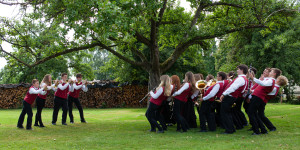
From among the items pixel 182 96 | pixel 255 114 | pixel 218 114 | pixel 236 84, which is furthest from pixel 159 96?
pixel 255 114

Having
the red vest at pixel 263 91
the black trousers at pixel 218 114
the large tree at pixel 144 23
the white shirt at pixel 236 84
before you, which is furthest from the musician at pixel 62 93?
the red vest at pixel 263 91

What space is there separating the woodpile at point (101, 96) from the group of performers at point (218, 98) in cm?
1650

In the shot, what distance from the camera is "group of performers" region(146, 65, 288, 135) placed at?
340 inches

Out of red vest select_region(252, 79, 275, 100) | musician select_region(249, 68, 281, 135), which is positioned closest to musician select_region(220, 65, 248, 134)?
musician select_region(249, 68, 281, 135)

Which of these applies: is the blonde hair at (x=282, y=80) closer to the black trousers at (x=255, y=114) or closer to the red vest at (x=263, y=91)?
the red vest at (x=263, y=91)

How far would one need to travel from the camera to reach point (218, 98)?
9.77 metres

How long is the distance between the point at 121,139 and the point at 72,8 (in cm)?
605

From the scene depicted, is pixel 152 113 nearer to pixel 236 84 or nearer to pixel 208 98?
pixel 208 98

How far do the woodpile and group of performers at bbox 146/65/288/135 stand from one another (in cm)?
1650

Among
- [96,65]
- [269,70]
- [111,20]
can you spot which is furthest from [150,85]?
[96,65]

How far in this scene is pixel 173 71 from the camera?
84.3 feet

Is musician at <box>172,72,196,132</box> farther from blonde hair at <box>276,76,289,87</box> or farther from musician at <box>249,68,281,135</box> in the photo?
blonde hair at <box>276,76,289,87</box>

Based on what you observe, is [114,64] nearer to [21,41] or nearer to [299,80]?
[21,41]

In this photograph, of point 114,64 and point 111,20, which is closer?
point 111,20
